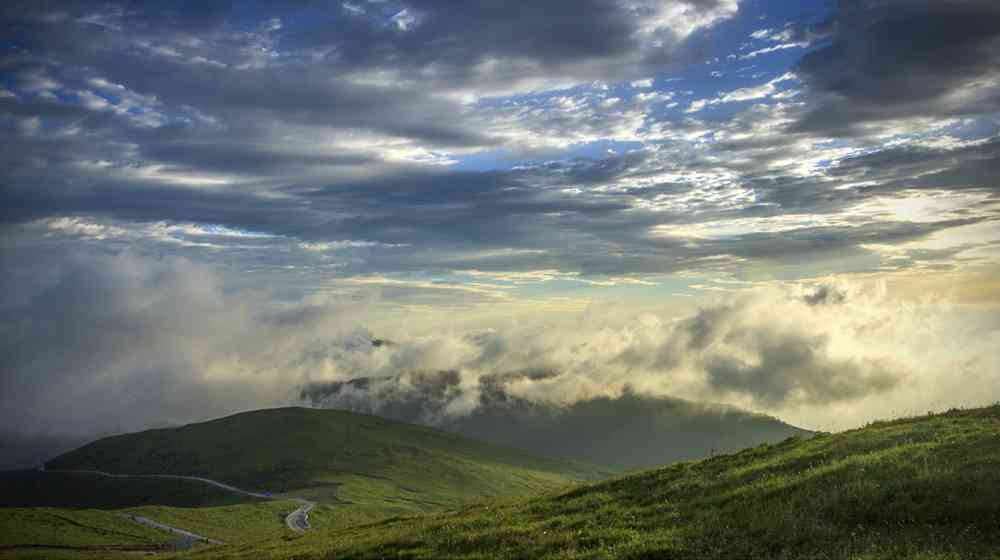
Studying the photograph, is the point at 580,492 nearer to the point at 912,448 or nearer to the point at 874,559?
the point at 912,448

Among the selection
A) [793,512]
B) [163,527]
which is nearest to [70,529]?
[163,527]

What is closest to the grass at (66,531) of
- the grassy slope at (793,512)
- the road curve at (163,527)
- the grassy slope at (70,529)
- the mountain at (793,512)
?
the grassy slope at (70,529)

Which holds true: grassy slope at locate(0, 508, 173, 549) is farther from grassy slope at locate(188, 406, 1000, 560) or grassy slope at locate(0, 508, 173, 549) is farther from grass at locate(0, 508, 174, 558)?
grassy slope at locate(188, 406, 1000, 560)

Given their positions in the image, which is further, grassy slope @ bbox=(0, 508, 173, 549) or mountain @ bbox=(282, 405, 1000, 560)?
grassy slope @ bbox=(0, 508, 173, 549)

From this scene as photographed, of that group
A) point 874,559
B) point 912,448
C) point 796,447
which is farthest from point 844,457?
point 874,559

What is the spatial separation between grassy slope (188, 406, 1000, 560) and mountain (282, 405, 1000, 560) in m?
0.06

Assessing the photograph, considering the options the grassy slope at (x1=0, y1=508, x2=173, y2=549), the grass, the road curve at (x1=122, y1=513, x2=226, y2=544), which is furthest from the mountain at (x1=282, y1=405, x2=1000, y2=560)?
the grassy slope at (x1=0, y1=508, x2=173, y2=549)

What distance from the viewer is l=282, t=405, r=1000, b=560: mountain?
21.8 metres

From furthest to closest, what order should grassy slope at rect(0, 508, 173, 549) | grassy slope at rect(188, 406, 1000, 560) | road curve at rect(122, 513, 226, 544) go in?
road curve at rect(122, 513, 226, 544) < grassy slope at rect(0, 508, 173, 549) < grassy slope at rect(188, 406, 1000, 560)

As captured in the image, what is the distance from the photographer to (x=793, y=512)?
24703mm

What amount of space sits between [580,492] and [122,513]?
18823 centimetres

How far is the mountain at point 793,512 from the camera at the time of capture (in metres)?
21.8

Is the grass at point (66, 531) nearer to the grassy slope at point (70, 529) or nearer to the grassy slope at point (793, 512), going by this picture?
the grassy slope at point (70, 529)

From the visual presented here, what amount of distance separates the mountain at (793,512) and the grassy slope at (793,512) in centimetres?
6
